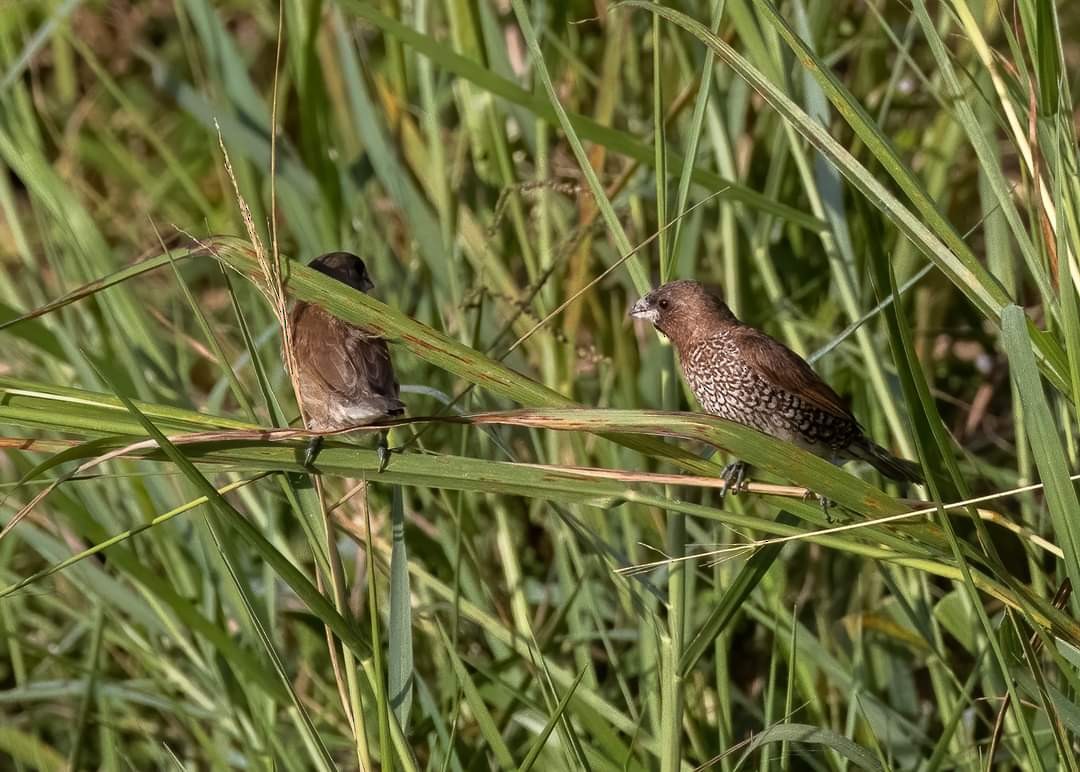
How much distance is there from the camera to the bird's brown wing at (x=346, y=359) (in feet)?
9.07

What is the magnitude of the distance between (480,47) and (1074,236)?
67.8 inches

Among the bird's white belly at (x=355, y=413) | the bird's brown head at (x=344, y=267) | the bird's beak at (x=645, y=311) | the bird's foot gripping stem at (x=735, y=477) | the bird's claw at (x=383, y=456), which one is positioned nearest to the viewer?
the bird's claw at (x=383, y=456)

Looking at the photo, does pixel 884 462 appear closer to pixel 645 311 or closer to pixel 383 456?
pixel 645 311

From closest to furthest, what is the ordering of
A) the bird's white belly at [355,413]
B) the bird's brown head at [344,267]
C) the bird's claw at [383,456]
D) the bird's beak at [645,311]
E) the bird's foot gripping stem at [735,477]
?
1. the bird's claw at [383,456]
2. the bird's foot gripping stem at [735,477]
3. the bird's white belly at [355,413]
4. the bird's beak at [645,311]
5. the bird's brown head at [344,267]

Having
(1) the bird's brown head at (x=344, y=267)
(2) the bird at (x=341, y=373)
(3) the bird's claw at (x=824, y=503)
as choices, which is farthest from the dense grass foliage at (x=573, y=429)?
(1) the bird's brown head at (x=344, y=267)

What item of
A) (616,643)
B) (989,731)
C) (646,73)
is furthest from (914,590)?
(646,73)

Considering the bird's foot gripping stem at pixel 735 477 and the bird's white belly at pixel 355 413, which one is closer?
the bird's foot gripping stem at pixel 735 477

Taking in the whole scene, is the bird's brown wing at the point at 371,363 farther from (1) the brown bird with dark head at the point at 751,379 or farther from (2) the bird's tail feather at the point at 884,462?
(2) the bird's tail feather at the point at 884,462

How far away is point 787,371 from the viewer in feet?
9.94

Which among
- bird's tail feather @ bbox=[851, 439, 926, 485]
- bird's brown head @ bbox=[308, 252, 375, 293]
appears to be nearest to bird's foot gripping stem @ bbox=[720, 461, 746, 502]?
bird's tail feather @ bbox=[851, 439, 926, 485]

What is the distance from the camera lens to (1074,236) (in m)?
2.04

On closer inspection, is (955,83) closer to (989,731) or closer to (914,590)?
(914,590)

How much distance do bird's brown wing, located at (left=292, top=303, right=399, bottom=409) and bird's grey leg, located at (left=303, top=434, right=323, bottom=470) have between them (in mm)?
607

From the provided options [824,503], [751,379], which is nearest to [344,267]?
[751,379]
